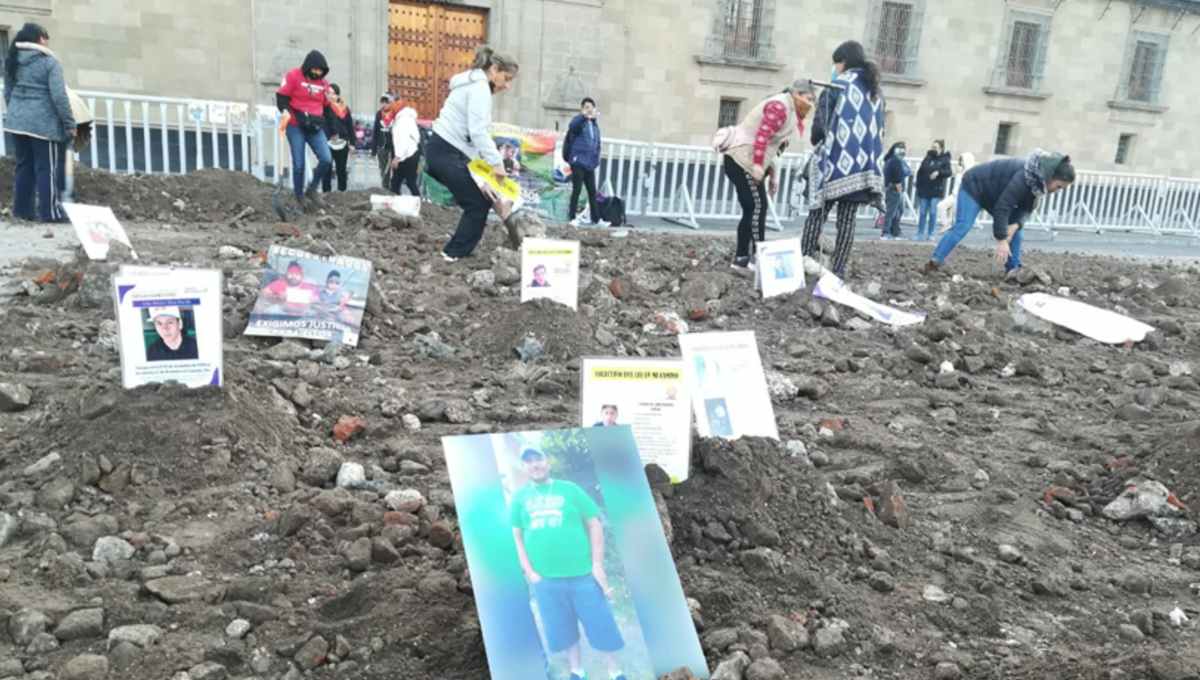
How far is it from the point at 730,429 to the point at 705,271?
4202 millimetres

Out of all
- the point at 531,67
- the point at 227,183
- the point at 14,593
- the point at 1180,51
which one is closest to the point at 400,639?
the point at 14,593

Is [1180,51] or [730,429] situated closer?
[730,429]

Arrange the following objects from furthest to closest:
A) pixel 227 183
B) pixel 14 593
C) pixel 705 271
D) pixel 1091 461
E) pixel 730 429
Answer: pixel 227 183, pixel 705 271, pixel 1091 461, pixel 730 429, pixel 14 593

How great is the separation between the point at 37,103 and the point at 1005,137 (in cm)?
2278

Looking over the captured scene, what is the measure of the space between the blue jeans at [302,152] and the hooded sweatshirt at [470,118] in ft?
10.1

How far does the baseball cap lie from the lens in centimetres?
295

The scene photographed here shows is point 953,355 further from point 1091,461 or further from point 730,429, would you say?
point 730,429

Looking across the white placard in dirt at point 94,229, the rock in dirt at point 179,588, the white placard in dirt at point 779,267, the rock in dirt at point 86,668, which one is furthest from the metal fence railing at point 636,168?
the rock in dirt at point 86,668

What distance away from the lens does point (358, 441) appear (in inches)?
136

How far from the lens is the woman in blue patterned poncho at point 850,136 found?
648 centimetres

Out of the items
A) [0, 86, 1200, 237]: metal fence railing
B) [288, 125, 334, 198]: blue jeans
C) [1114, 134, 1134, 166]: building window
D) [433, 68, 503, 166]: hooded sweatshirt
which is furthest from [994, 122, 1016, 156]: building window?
[433, 68, 503, 166]: hooded sweatshirt

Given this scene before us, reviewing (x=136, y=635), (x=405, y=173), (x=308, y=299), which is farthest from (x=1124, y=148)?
(x=136, y=635)

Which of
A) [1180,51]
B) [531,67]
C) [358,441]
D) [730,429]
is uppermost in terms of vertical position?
[1180,51]

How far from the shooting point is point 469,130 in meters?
6.32
